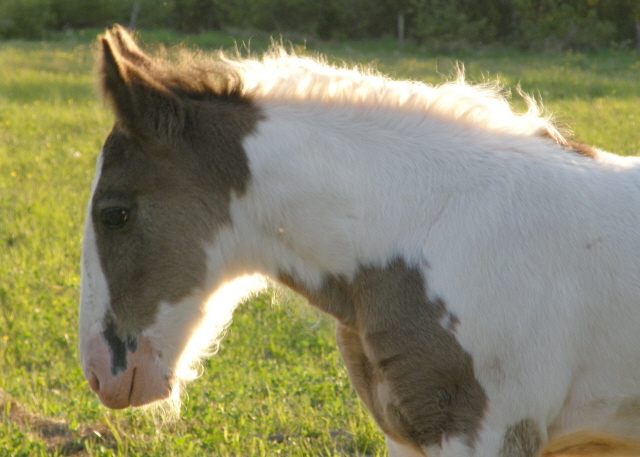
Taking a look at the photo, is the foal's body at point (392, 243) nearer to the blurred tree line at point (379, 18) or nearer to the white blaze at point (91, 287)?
the white blaze at point (91, 287)

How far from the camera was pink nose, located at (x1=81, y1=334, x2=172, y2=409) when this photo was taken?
2.38m

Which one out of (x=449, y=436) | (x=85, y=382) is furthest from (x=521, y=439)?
(x=85, y=382)

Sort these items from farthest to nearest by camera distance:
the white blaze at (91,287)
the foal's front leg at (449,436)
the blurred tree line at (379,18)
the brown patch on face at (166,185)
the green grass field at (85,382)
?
the blurred tree line at (379,18)
the green grass field at (85,382)
the white blaze at (91,287)
the brown patch on face at (166,185)
the foal's front leg at (449,436)

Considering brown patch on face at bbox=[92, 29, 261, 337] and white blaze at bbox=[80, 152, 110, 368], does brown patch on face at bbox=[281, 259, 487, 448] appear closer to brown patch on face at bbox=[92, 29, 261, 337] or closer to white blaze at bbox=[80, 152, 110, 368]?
brown patch on face at bbox=[92, 29, 261, 337]

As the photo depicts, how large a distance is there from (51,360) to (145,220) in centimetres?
272

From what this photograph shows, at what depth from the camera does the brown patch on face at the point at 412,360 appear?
2.08m

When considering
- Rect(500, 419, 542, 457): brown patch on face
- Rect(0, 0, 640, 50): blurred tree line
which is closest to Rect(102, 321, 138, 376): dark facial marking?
Rect(500, 419, 542, 457): brown patch on face

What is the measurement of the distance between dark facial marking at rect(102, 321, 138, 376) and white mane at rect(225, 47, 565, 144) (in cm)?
88

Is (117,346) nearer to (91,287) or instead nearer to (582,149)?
(91,287)

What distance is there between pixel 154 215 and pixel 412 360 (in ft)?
2.98

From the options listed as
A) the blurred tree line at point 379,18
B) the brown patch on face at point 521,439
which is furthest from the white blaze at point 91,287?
the blurred tree line at point 379,18

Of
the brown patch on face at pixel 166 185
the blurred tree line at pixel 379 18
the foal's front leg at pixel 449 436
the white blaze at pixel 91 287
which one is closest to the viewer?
the foal's front leg at pixel 449 436

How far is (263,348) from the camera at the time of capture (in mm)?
4781

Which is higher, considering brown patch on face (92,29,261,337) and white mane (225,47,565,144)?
white mane (225,47,565,144)
